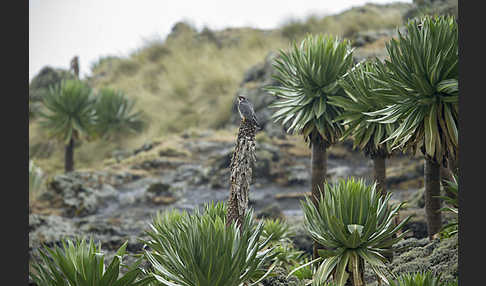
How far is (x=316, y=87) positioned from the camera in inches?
272

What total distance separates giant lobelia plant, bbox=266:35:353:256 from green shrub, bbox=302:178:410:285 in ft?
6.91

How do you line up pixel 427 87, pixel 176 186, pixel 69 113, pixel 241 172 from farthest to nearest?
pixel 69 113, pixel 176 186, pixel 427 87, pixel 241 172

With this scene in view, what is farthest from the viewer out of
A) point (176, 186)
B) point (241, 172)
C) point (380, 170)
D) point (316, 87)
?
point (176, 186)

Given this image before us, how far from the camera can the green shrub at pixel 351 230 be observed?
14.5ft

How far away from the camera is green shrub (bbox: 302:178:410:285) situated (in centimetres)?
443

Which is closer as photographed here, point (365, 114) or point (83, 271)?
point (83, 271)

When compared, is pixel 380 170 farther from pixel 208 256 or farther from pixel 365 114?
pixel 208 256

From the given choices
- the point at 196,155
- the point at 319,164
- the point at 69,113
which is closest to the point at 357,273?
the point at 319,164

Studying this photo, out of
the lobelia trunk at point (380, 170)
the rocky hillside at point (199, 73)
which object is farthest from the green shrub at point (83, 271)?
the rocky hillside at point (199, 73)

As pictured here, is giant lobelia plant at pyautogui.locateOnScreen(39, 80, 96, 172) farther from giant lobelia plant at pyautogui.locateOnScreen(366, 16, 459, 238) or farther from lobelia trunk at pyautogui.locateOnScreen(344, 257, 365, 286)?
lobelia trunk at pyautogui.locateOnScreen(344, 257, 365, 286)

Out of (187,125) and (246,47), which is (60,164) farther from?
(246,47)

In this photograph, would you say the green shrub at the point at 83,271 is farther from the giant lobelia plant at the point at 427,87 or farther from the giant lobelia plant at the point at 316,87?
the giant lobelia plant at the point at 316,87

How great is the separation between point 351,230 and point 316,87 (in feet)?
9.77

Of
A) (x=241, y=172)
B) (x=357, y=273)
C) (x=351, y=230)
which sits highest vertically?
(x=241, y=172)
